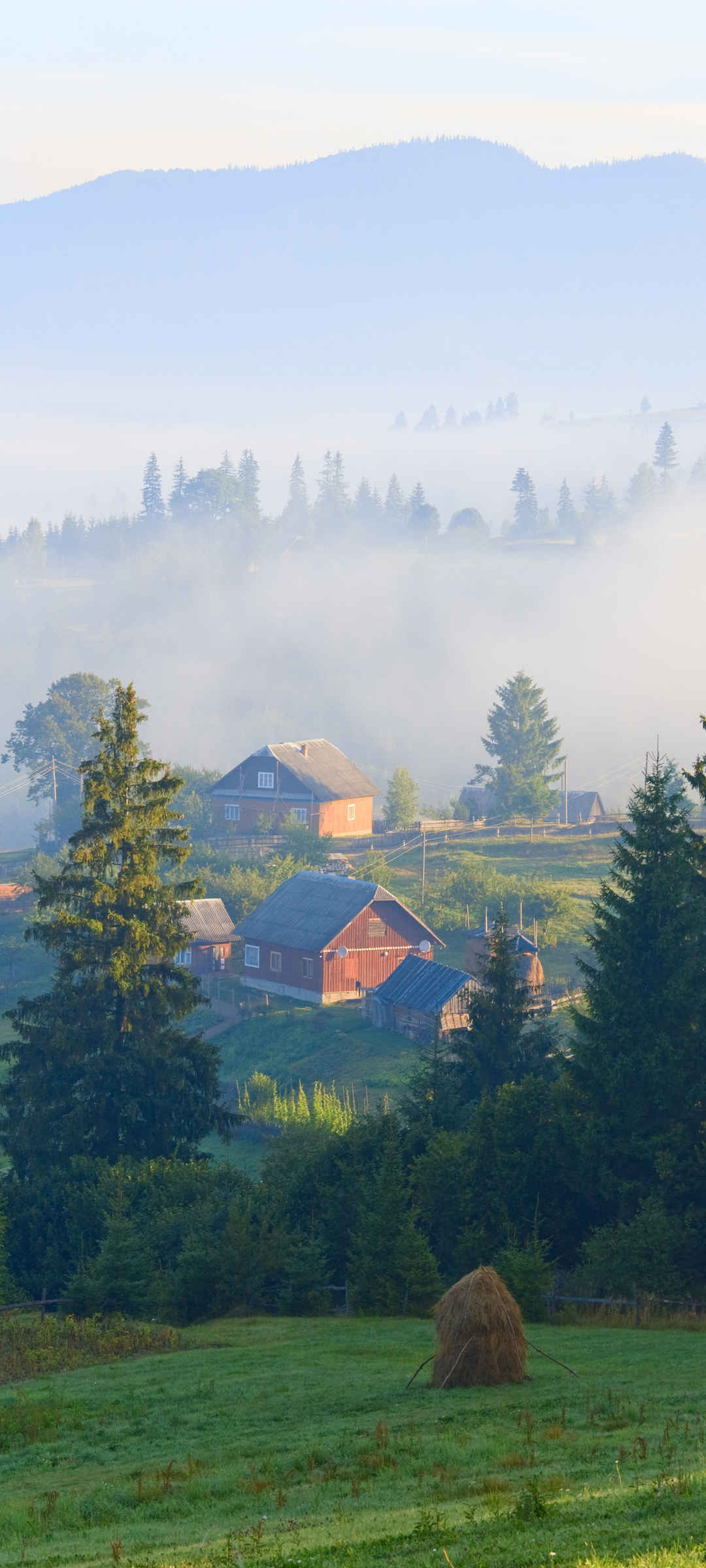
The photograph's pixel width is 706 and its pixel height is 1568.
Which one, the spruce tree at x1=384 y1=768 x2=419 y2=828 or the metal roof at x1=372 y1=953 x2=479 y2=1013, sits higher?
the spruce tree at x1=384 y1=768 x2=419 y2=828

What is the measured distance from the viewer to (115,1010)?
42.0 meters

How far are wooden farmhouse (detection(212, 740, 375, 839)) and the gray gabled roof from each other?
29.8m

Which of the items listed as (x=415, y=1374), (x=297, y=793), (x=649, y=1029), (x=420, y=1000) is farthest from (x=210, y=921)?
(x=415, y=1374)

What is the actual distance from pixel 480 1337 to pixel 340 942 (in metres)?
50.3

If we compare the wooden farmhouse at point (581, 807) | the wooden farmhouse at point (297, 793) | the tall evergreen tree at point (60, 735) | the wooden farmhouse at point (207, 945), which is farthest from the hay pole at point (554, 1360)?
the tall evergreen tree at point (60, 735)

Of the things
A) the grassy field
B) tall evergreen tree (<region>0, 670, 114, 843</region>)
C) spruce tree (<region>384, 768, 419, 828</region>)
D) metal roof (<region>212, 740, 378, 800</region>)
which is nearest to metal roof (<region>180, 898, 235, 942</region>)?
metal roof (<region>212, 740, 378, 800</region>)

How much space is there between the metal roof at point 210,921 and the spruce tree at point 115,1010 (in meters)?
34.5

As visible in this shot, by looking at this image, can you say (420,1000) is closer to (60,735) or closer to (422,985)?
(422,985)

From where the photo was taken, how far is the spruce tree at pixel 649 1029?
3281cm

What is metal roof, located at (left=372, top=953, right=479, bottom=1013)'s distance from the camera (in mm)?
63906

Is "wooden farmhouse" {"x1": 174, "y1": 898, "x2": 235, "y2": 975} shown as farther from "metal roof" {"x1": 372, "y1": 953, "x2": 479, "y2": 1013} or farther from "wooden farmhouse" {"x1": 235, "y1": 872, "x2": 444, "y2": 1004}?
"metal roof" {"x1": 372, "y1": 953, "x2": 479, "y2": 1013}

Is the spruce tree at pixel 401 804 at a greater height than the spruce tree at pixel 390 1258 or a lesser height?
greater

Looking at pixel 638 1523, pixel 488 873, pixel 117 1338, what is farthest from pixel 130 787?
pixel 488 873

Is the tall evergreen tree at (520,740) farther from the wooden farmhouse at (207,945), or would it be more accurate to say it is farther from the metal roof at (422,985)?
the metal roof at (422,985)
